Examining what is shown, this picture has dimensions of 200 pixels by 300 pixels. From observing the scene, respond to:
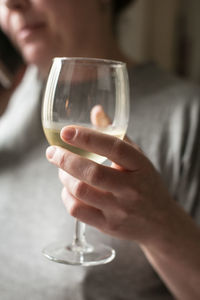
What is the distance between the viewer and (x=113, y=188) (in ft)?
2.16

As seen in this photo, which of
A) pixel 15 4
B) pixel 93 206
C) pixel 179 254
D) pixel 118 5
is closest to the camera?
pixel 93 206

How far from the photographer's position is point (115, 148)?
2.07 ft

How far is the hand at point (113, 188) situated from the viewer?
2.06 feet

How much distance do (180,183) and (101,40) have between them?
0.50 meters

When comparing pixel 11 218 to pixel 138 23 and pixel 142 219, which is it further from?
pixel 138 23

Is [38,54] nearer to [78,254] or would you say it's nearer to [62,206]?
[62,206]

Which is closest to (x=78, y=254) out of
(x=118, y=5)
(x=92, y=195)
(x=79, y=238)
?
(x=79, y=238)

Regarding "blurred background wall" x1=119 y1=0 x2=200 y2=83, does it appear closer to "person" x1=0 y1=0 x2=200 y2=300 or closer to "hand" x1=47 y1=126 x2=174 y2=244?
"person" x1=0 y1=0 x2=200 y2=300

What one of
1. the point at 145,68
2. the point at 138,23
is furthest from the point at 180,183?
the point at 138,23

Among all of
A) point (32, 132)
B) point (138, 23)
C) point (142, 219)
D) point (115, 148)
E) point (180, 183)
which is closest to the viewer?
point (115, 148)

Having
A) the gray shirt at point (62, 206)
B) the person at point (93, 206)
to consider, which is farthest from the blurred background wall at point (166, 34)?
the gray shirt at point (62, 206)

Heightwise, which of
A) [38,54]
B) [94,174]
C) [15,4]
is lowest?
[94,174]

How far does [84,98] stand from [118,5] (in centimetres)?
82

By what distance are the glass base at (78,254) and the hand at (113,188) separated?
0.06 meters
